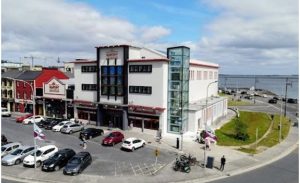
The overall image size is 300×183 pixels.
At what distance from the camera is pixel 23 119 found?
57.6m

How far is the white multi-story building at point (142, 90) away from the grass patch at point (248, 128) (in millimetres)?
4374

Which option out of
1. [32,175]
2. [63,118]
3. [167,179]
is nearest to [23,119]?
[63,118]

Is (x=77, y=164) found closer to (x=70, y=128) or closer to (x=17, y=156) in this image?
(x=17, y=156)

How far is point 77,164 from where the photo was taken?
31.2 m

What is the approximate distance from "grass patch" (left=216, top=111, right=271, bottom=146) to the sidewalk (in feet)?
13.3

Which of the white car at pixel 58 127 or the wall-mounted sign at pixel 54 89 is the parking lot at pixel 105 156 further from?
the wall-mounted sign at pixel 54 89

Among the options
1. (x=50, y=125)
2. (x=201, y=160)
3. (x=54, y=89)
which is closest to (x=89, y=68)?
(x=54, y=89)

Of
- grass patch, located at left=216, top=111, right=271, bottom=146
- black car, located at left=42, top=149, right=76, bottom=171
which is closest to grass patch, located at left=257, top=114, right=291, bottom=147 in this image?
grass patch, located at left=216, top=111, right=271, bottom=146

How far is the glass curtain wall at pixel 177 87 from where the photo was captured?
160 feet

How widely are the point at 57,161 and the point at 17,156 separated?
18.4ft

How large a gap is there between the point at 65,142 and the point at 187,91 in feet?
68.2

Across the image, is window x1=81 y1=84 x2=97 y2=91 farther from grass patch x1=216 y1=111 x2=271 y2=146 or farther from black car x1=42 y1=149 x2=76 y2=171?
grass patch x1=216 y1=111 x2=271 y2=146

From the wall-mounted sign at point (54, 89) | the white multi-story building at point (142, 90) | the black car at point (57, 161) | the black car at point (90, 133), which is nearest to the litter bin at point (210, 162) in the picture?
the white multi-story building at point (142, 90)

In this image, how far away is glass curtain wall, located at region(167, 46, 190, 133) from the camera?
48625mm
